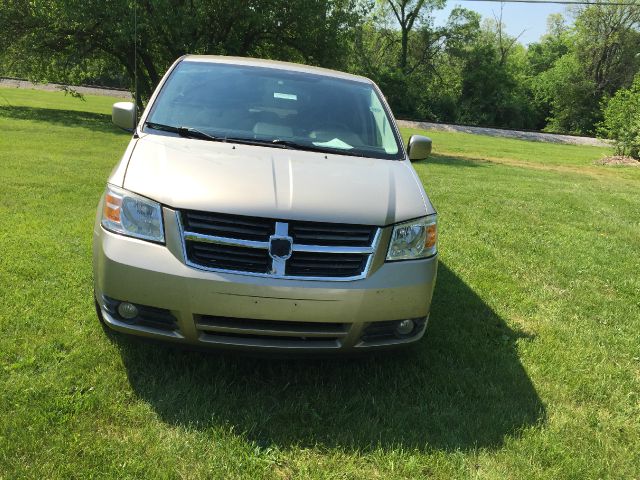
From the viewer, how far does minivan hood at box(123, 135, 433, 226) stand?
2.64m

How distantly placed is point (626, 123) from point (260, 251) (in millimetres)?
24875

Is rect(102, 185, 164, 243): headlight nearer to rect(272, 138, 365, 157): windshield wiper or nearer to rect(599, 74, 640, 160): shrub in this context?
rect(272, 138, 365, 157): windshield wiper

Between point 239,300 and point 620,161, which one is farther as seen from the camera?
point 620,161

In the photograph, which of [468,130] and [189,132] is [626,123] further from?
[189,132]

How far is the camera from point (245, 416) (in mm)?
2725

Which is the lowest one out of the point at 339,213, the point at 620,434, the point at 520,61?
the point at 520,61

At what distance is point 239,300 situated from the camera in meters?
2.57

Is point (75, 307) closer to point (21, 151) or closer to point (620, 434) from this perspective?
point (620, 434)

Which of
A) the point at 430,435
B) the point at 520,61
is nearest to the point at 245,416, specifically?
the point at 430,435

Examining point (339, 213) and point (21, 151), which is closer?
point (339, 213)

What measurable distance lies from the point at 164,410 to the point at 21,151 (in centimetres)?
1027

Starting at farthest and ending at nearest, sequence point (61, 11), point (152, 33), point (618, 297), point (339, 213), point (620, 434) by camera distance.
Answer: point (152, 33), point (61, 11), point (618, 297), point (620, 434), point (339, 213)

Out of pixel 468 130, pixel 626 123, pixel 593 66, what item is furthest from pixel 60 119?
pixel 593 66

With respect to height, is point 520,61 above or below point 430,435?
below
